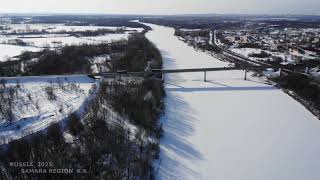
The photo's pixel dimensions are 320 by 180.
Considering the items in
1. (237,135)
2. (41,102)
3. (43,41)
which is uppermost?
(43,41)

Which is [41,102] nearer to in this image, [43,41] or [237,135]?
[237,135]

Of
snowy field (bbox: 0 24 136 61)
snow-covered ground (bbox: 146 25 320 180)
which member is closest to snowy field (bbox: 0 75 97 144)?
snow-covered ground (bbox: 146 25 320 180)

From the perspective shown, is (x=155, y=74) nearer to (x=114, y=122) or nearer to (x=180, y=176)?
(x=114, y=122)

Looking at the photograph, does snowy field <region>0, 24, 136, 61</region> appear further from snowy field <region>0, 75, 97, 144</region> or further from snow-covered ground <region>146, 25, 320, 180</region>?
snow-covered ground <region>146, 25, 320, 180</region>

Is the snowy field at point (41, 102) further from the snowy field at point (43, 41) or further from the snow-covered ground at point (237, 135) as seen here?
the snowy field at point (43, 41)

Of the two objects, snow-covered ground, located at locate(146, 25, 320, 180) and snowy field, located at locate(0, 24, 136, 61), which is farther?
snowy field, located at locate(0, 24, 136, 61)

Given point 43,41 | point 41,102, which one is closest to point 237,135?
point 41,102
